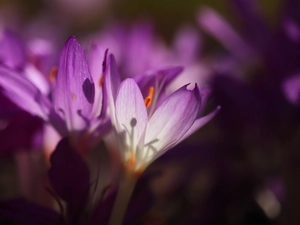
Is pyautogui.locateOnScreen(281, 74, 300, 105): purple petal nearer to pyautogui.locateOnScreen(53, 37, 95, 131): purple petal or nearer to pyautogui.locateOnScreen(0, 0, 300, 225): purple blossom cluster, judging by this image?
pyautogui.locateOnScreen(0, 0, 300, 225): purple blossom cluster

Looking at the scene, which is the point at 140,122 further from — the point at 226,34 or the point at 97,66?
the point at 226,34

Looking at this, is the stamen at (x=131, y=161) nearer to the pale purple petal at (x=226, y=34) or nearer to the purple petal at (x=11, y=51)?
the purple petal at (x=11, y=51)

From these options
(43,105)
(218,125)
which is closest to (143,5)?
(218,125)

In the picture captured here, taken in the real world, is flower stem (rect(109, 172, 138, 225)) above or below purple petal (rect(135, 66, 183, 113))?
below

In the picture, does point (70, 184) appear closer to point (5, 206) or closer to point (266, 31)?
point (5, 206)

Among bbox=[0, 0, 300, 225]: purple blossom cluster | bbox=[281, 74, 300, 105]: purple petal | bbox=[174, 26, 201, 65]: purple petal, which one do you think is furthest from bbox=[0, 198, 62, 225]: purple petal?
bbox=[174, 26, 201, 65]: purple petal

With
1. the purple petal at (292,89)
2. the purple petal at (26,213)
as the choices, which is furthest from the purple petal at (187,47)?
the purple petal at (26,213)

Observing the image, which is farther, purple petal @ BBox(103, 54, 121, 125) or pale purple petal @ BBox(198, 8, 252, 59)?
pale purple petal @ BBox(198, 8, 252, 59)

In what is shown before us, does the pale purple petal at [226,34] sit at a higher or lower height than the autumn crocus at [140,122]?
lower
